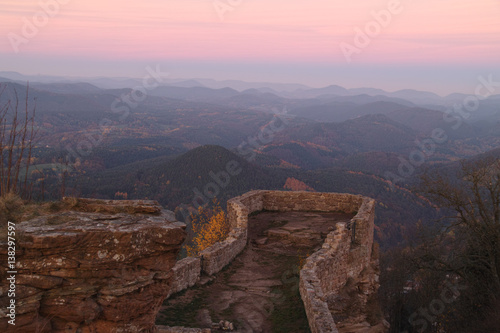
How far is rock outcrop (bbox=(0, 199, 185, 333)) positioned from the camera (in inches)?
222

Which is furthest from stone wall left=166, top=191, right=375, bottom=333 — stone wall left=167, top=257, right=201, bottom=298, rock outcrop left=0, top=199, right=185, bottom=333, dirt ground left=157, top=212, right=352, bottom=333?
rock outcrop left=0, top=199, right=185, bottom=333

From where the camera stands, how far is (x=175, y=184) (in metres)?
84.4

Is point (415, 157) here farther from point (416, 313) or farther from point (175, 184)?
point (416, 313)

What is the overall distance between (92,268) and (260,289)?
722 cm

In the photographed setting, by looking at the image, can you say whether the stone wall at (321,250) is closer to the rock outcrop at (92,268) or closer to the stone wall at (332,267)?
the stone wall at (332,267)

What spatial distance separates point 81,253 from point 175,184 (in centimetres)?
7951

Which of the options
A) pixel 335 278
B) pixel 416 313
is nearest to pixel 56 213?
pixel 335 278

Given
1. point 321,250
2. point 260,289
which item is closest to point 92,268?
point 260,289

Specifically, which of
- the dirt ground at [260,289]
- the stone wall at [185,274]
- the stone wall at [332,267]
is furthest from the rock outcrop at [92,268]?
the stone wall at [185,274]

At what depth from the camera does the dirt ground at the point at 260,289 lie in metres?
10.0

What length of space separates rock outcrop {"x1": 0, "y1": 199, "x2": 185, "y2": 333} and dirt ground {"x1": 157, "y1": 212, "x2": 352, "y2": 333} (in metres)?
3.14

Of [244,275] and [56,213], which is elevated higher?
[56,213]

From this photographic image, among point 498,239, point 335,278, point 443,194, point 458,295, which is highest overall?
point 443,194

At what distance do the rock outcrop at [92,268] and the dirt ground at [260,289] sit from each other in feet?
10.3
